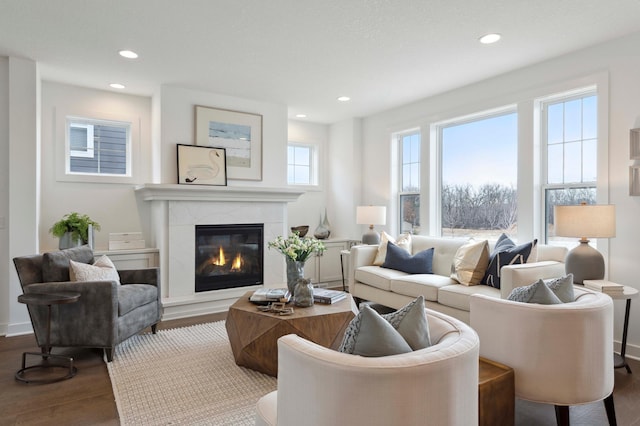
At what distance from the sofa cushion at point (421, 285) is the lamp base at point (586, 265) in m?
1.04

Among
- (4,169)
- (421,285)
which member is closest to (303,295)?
(421,285)

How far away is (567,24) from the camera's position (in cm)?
297

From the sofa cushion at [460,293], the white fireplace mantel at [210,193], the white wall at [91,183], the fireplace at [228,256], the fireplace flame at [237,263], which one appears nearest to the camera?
the sofa cushion at [460,293]

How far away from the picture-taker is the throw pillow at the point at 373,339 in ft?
4.22

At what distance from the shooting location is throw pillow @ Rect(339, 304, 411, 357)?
4.22ft

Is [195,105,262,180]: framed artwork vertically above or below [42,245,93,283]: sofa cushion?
above

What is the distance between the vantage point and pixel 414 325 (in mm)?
1413

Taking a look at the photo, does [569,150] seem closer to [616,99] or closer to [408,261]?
[616,99]

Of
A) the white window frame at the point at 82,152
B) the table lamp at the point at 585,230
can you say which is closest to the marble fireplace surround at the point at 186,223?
the white window frame at the point at 82,152

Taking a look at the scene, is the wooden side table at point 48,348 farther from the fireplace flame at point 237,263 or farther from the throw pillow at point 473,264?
the throw pillow at point 473,264

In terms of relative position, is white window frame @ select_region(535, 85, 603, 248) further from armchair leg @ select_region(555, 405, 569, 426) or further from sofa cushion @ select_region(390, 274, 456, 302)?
armchair leg @ select_region(555, 405, 569, 426)

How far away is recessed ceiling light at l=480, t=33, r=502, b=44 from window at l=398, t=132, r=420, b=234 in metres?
2.04

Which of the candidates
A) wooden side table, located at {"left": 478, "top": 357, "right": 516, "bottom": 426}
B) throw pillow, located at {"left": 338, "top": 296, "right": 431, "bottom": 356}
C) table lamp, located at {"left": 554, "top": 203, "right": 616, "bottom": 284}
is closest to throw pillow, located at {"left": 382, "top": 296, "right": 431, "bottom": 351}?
throw pillow, located at {"left": 338, "top": 296, "right": 431, "bottom": 356}

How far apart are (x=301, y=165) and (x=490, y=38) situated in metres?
3.60
